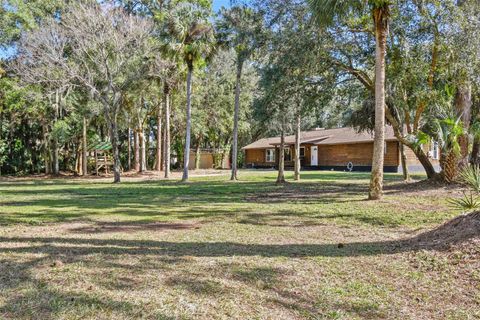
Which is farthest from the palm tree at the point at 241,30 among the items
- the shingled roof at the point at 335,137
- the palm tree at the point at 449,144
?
the shingled roof at the point at 335,137

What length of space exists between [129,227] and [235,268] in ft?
11.7

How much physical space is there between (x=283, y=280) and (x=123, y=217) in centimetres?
559

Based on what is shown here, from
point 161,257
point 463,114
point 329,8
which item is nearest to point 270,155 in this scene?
point 463,114

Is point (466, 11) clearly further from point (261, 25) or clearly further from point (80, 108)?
point (80, 108)

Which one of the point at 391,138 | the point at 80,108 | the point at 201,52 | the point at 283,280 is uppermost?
the point at 201,52

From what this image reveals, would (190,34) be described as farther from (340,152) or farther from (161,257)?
(340,152)

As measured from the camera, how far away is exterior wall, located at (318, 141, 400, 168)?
30109mm

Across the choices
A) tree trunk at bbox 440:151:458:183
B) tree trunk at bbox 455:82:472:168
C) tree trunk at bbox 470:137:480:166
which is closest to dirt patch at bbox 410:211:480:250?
tree trunk at bbox 440:151:458:183

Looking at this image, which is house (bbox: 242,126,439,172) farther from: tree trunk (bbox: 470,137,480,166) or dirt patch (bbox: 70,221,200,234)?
dirt patch (bbox: 70,221,200,234)

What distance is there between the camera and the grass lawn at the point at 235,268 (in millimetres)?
3496

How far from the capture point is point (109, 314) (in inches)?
130

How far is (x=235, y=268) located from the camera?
4.65m

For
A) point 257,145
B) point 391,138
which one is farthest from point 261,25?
point 257,145

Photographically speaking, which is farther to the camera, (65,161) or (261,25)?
(65,161)
